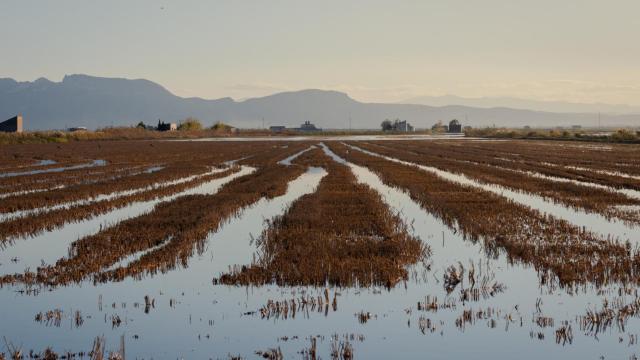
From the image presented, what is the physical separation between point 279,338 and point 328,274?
289 centimetres

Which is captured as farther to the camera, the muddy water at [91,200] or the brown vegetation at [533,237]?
the muddy water at [91,200]

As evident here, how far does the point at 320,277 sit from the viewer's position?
10.3 meters

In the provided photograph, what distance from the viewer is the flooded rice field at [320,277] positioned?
7.52m

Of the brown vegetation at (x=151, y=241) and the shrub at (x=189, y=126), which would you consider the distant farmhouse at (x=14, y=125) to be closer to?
the shrub at (x=189, y=126)

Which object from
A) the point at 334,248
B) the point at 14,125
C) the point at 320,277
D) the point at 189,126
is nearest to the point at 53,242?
the point at 334,248

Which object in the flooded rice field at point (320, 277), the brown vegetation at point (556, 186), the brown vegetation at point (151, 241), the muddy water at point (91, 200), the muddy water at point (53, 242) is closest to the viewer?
the flooded rice field at point (320, 277)

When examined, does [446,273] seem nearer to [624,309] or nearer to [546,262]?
[546,262]

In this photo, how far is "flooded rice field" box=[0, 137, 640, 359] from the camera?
7516 mm

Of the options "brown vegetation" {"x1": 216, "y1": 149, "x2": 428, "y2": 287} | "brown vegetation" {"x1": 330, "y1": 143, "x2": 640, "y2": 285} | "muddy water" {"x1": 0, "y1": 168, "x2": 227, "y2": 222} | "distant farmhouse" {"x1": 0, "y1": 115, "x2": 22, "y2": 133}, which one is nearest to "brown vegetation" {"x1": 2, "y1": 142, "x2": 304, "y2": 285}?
"brown vegetation" {"x1": 216, "y1": 149, "x2": 428, "y2": 287}

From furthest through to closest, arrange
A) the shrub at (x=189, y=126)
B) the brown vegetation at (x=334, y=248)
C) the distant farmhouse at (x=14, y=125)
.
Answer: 1. the shrub at (x=189, y=126)
2. the distant farmhouse at (x=14, y=125)
3. the brown vegetation at (x=334, y=248)

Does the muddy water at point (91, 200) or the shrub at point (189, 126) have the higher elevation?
the shrub at point (189, 126)

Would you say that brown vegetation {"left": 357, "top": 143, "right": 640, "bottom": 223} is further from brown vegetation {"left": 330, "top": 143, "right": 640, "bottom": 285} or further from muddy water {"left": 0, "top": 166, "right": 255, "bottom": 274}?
muddy water {"left": 0, "top": 166, "right": 255, "bottom": 274}

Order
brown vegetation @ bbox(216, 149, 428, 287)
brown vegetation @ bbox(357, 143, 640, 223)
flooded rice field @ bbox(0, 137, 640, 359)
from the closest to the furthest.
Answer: flooded rice field @ bbox(0, 137, 640, 359) → brown vegetation @ bbox(216, 149, 428, 287) → brown vegetation @ bbox(357, 143, 640, 223)

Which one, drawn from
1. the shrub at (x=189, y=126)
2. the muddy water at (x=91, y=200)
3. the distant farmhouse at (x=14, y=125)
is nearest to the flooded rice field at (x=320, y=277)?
the muddy water at (x=91, y=200)
